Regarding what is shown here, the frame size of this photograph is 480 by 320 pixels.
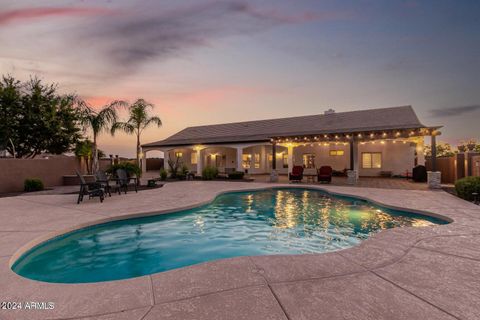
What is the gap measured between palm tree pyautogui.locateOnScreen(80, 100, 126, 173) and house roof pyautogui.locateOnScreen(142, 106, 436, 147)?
9.89m

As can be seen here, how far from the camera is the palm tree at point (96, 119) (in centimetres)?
1422

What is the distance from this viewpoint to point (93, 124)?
14383 millimetres

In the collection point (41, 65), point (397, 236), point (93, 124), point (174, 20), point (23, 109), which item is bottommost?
point (397, 236)

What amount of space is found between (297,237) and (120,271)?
424 centimetres

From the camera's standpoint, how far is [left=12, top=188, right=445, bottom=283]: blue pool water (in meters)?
4.71

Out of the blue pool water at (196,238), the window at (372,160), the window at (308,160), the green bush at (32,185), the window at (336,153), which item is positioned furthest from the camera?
the window at (308,160)

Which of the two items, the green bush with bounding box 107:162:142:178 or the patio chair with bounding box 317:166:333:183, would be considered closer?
the green bush with bounding box 107:162:142:178

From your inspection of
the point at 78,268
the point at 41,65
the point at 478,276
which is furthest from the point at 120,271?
the point at 41,65

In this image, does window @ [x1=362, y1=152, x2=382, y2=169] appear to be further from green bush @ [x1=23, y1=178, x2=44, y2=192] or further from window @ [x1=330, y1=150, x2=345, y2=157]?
green bush @ [x1=23, y1=178, x2=44, y2=192]

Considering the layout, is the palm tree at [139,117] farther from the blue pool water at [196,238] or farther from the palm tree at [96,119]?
the blue pool water at [196,238]

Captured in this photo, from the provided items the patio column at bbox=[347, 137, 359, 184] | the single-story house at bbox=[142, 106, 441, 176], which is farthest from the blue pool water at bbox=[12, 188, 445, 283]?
the single-story house at bbox=[142, 106, 441, 176]

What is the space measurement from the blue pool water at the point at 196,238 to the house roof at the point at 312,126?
11109 mm

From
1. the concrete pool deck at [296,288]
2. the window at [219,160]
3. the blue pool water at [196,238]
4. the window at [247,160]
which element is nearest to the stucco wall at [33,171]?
the blue pool water at [196,238]

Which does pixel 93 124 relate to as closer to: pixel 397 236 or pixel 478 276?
pixel 397 236
